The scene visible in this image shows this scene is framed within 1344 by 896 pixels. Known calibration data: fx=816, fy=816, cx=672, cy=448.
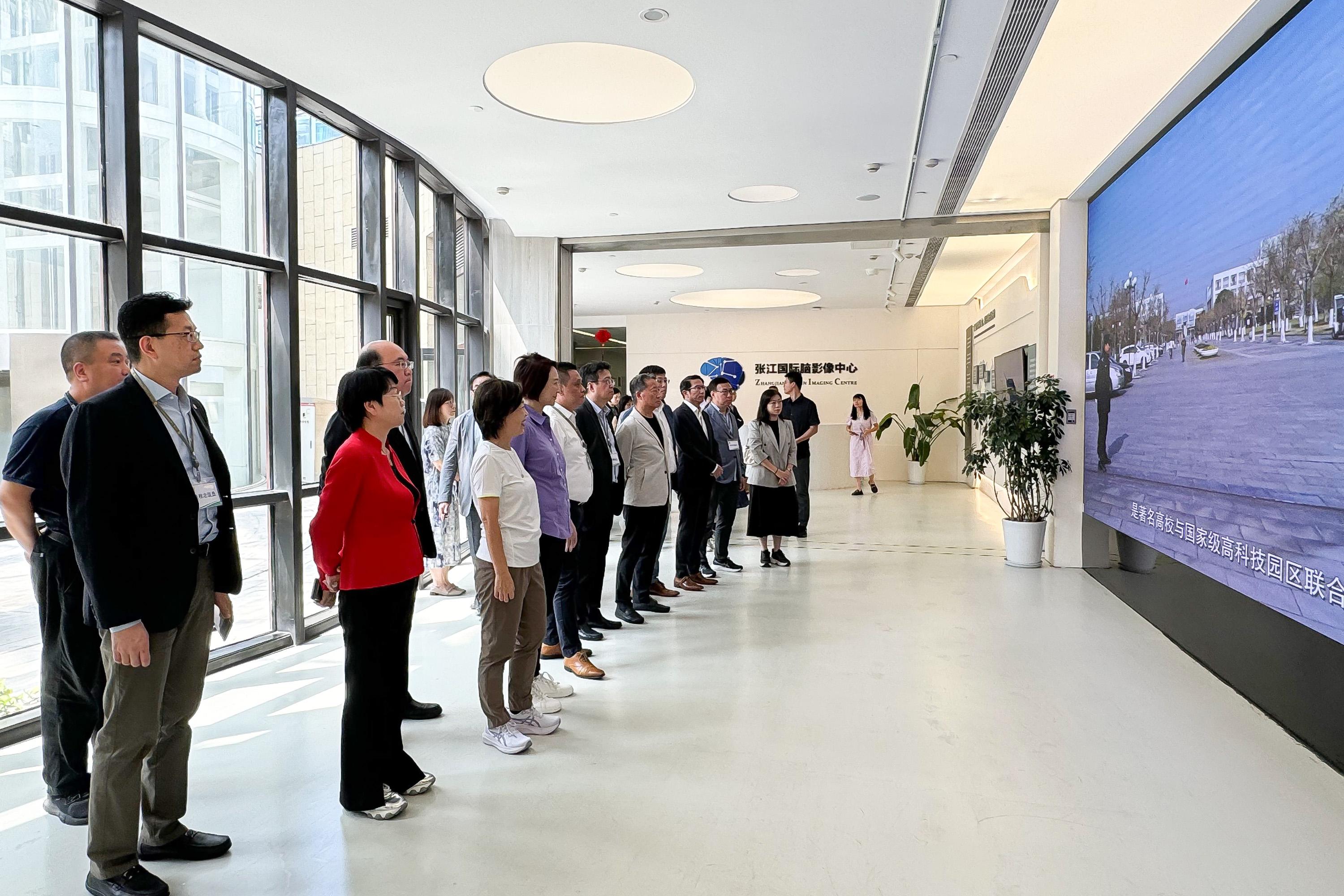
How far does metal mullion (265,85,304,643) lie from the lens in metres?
4.85

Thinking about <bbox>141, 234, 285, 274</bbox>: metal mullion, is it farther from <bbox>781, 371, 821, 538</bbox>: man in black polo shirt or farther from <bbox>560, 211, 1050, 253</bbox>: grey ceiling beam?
<bbox>781, 371, 821, 538</bbox>: man in black polo shirt

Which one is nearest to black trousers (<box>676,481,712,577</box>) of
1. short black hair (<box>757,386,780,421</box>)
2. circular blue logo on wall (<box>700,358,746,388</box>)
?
short black hair (<box>757,386,780,421</box>)

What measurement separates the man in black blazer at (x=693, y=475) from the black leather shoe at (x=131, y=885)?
14.1 feet

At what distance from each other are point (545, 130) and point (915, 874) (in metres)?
4.79

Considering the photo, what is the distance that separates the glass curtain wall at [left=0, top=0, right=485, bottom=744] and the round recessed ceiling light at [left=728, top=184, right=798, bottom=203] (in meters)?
2.59

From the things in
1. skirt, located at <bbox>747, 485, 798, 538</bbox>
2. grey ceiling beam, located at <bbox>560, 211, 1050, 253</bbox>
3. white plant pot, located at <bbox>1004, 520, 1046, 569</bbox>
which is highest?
grey ceiling beam, located at <bbox>560, 211, 1050, 253</bbox>

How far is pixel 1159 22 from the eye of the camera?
4293 millimetres

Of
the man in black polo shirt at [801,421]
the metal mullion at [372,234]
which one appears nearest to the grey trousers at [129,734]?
the metal mullion at [372,234]

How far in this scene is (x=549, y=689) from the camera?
12.9 feet

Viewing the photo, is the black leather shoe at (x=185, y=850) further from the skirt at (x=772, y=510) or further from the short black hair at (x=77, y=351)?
the skirt at (x=772, y=510)

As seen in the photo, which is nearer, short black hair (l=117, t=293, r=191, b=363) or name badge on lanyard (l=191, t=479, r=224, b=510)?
short black hair (l=117, t=293, r=191, b=363)

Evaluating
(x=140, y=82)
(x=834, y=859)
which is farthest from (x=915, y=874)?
(x=140, y=82)

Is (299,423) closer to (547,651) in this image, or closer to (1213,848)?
(547,651)

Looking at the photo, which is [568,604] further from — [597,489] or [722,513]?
[722,513]
